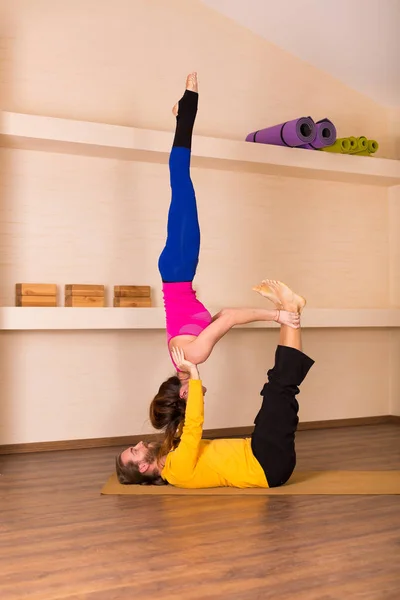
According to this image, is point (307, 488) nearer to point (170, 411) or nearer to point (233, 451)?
point (233, 451)

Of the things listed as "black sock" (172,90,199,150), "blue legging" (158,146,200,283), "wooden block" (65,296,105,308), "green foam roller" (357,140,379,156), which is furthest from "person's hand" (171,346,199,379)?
"green foam roller" (357,140,379,156)

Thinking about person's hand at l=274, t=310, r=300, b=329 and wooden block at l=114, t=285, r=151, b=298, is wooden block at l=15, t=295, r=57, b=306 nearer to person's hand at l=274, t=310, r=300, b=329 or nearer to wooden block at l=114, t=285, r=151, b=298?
wooden block at l=114, t=285, r=151, b=298

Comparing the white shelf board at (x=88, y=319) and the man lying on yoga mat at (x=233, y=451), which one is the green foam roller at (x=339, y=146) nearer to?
the white shelf board at (x=88, y=319)

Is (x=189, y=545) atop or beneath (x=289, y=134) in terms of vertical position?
beneath

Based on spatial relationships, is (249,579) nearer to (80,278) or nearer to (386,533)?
(386,533)

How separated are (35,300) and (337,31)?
112 inches

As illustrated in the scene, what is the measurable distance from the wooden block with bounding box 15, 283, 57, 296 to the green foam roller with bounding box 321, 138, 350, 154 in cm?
227

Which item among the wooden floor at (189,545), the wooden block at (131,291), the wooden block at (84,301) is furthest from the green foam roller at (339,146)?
the wooden floor at (189,545)

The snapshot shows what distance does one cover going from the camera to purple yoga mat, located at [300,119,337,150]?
5.32 metres

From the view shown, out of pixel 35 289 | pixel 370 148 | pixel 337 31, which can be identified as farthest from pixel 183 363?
pixel 337 31

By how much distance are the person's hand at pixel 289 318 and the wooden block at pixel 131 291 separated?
4.28 feet

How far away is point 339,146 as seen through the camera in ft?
18.1

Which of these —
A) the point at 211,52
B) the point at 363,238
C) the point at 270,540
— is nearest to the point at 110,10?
the point at 211,52

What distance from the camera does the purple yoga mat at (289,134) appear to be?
16.9ft
